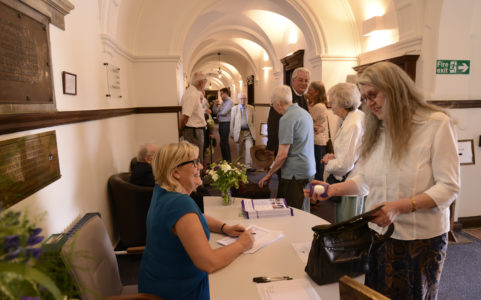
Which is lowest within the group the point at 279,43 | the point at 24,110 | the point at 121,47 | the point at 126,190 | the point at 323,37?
the point at 126,190

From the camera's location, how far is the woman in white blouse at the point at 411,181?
138cm

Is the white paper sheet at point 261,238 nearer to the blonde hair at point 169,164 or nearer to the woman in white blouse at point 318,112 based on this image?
the blonde hair at point 169,164

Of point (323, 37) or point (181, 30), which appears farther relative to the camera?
point (323, 37)

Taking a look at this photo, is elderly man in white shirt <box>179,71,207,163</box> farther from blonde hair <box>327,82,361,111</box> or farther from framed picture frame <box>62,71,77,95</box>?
blonde hair <box>327,82,361,111</box>

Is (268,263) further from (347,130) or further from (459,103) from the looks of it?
(459,103)

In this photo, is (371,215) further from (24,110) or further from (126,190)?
(126,190)

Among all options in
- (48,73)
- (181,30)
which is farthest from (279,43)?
(48,73)

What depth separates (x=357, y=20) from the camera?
4941 millimetres

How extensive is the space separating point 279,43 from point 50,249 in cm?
783

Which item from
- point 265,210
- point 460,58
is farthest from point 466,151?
point 265,210

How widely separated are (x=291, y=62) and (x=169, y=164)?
5.83 meters

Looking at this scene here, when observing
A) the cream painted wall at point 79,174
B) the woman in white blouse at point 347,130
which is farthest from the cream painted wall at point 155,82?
the woman in white blouse at point 347,130

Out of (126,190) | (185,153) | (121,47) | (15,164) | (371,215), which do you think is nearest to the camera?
(371,215)

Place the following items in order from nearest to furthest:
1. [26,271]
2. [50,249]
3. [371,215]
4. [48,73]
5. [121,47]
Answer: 1. [26,271]
2. [50,249]
3. [371,215]
4. [48,73]
5. [121,47]
